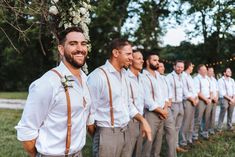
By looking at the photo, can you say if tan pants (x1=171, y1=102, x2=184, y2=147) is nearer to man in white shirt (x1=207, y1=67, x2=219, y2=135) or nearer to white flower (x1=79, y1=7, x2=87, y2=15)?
man in white shirt (x1=207, y1=67, x2=219, y2=135)

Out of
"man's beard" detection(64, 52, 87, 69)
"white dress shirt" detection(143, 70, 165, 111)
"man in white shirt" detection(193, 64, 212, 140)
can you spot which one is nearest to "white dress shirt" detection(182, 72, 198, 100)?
"man in white shirt" detection(193, 64, 212, 140)

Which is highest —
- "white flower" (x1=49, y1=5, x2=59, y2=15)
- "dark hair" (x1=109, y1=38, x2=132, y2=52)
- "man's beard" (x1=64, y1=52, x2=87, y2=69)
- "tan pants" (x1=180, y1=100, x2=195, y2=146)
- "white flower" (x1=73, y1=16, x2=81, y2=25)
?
"white flower" (x1=49, y1=5, x2=59, y2=15)

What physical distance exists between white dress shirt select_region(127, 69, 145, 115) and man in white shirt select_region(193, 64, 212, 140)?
12.7 ft

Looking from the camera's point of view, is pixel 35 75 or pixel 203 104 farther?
pixel 35 75

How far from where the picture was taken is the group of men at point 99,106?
3.04m

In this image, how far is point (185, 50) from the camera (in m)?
29.8

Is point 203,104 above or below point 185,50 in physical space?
below

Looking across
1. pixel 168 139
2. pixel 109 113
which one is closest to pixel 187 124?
pixel 168 139

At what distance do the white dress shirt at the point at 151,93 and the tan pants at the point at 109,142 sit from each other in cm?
205

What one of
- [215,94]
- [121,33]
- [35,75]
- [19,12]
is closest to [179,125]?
[215,94]

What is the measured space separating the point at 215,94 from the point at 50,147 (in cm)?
841

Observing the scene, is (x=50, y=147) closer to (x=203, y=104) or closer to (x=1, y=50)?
(x=203, y=104)

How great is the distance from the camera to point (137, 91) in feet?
18.7

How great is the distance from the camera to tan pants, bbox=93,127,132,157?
14.6 feet
